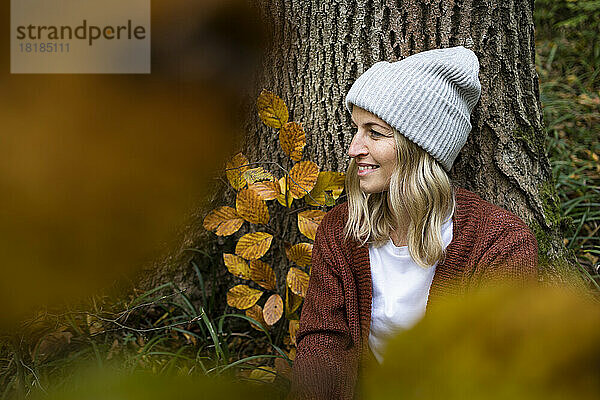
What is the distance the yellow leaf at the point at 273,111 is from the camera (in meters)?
2.01

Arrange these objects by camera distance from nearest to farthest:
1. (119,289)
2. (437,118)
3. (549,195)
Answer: (119,289) → (437,118) → (549,195)

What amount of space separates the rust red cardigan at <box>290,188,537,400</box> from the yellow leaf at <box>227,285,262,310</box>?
Result: 15.0 inches

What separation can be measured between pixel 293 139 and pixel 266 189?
0.21 metres

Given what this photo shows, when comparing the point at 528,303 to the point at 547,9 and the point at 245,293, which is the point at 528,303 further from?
the point at 547,9

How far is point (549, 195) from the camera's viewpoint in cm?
218

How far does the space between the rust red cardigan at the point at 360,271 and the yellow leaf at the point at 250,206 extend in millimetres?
286

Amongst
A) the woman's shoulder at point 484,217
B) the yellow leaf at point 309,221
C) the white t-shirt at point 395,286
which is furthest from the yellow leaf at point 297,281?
the woman's shoulder at point 484,217

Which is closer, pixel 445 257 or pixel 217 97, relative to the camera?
pixel 217 97

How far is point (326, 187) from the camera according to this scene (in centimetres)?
209

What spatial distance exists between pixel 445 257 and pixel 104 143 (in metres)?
1.58

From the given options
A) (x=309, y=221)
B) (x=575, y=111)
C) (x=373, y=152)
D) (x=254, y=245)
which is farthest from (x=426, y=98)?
(x=575, y=111)

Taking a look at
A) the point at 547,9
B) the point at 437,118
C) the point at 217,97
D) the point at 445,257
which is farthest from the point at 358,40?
the point at 547,9

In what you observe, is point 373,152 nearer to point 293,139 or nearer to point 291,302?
point 293,139

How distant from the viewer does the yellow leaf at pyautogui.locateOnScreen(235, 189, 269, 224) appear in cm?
210
